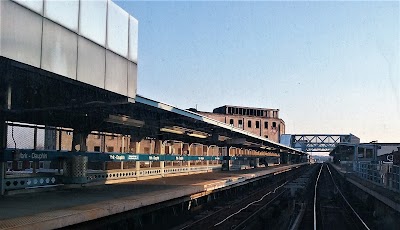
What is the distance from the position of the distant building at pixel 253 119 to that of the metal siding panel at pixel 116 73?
307 ft

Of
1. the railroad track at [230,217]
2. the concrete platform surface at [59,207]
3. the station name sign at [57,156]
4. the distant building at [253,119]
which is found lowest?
the railroad track at [230,217]

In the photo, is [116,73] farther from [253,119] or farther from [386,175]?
[253,119]

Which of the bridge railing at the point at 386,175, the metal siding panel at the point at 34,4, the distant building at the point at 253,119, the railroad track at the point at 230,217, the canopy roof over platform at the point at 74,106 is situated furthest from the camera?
the distant building at the point at 253,119

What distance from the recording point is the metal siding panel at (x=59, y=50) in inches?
394

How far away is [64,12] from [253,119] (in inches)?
4272

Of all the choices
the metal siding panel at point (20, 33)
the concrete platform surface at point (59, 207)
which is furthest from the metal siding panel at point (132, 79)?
the metal siding panel at point (20, 33)

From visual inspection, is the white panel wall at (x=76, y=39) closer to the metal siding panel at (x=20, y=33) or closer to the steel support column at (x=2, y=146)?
the metal siding panel at (x=20, y=33)

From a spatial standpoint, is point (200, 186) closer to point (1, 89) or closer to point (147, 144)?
point (147, 144)

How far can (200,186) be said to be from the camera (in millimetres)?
18453

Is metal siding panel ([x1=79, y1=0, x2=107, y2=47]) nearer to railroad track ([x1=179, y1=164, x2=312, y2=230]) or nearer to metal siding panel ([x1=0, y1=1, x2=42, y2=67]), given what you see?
metal siding panel ([x1=0, y1=1, x2=42, y2=67])

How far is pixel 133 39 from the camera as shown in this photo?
1430 cm

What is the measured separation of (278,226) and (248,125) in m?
98.3

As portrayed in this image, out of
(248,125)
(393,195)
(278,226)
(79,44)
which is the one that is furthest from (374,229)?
(248,125)

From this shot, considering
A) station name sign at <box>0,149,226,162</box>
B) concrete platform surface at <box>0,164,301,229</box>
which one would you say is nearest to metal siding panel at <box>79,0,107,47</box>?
station name sign at <box>0,149,226,162</box>
